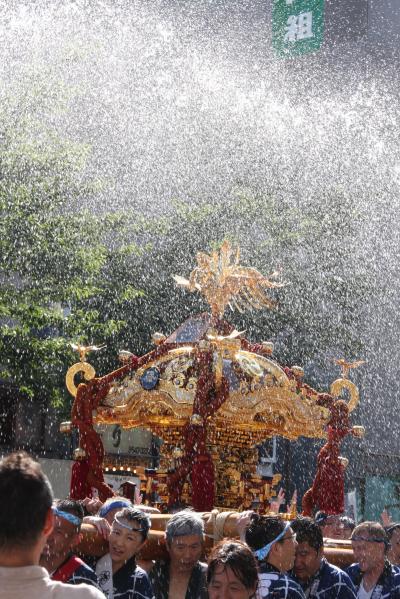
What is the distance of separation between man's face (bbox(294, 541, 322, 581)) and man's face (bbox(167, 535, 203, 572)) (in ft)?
1.95

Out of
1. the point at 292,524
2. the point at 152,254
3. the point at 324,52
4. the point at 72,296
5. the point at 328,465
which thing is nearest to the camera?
the point at 292,524

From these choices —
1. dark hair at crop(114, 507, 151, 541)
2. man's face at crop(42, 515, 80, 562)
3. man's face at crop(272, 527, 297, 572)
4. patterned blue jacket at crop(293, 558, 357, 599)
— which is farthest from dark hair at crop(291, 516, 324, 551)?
man's face at crop(42, 515, 80, 562)

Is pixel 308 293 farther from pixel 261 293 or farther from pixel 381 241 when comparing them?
pixel 261 293

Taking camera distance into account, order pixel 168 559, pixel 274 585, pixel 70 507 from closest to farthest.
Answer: pixel 274 585, pixel 70 507, pixel 168 559

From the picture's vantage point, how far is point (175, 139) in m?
24.9

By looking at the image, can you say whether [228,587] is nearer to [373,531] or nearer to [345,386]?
[373,531]

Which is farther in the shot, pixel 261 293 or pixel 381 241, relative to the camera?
pixel 381 241

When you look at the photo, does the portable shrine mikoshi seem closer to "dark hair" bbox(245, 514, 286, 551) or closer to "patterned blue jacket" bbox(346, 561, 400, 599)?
"patterned blue jacket" bbox(346, 561, 400, 599)

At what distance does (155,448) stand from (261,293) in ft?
50.7

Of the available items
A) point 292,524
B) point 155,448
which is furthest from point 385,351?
point 292,524

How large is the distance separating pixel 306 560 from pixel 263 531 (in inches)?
27.3

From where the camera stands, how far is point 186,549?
4379 millimetres

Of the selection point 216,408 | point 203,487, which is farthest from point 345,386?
point 203,487

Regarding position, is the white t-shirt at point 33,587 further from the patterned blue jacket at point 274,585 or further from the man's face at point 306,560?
the man's face at point 306,560
